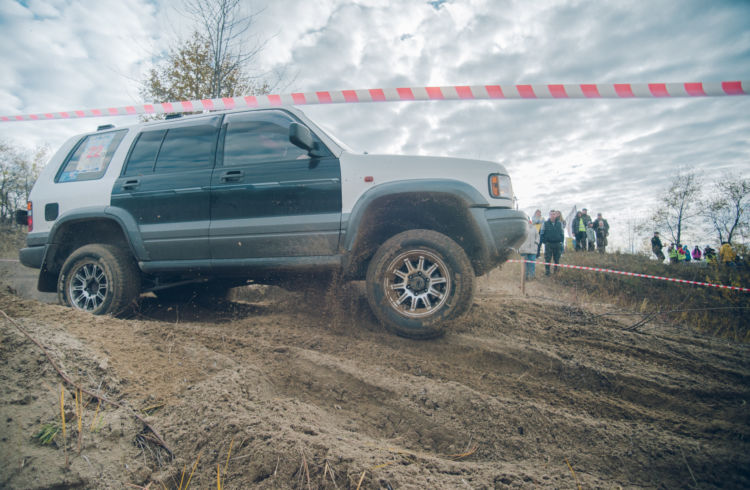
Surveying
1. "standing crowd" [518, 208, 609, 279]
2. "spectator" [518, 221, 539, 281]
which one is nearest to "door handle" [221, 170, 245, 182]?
"spectator" [518, 221, 539, 281]

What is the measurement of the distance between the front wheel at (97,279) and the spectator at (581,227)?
14034 mm

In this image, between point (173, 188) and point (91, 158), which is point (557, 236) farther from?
point (91, 158)

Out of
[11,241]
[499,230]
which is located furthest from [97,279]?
[11,241]

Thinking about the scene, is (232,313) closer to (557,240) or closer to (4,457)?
(4,457)

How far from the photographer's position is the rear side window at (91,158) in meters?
3.93

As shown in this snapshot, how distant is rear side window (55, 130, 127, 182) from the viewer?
3.93 metres

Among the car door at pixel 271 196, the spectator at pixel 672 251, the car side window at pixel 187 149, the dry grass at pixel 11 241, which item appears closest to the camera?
the car door at pixel 271 196

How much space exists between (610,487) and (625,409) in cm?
85

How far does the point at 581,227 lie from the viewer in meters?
13.2

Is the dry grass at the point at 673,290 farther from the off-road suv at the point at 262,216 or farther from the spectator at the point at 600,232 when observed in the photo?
the off-road suv at the point at 262,216

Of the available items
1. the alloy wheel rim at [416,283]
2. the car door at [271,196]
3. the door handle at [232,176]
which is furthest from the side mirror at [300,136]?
the alloy wheel rim at [416,283]

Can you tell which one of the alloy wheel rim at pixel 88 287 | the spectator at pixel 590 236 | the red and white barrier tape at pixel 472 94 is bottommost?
the alloy wheel rim at pixel 88 287

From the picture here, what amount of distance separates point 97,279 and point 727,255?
39.1 feet

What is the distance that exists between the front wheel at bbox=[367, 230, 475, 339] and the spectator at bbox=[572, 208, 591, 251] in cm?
1240
